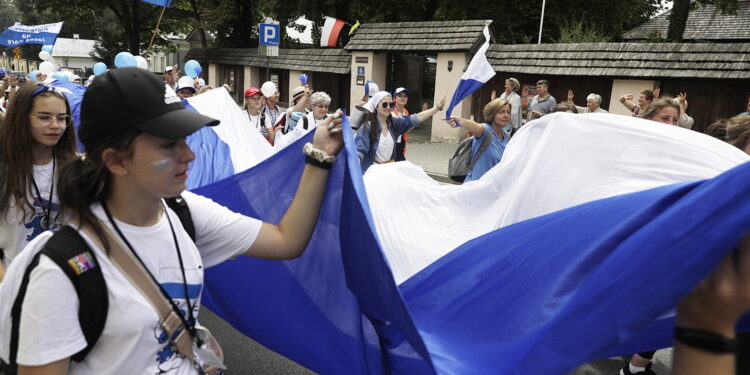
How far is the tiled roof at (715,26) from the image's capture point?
89.1ft

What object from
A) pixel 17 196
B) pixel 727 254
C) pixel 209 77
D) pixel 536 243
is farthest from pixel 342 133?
pixel 209 77

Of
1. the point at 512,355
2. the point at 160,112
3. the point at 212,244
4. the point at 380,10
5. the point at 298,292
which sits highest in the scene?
the point at 380,10

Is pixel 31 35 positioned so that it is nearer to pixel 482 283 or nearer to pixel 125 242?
pixel 125 242

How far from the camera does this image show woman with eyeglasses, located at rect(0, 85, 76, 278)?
2.91 m

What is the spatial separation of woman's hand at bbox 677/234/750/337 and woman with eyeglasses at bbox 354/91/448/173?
5.49 meters

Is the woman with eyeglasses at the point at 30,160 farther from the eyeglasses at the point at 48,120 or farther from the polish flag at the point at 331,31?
the polish flag at the point at 331,31

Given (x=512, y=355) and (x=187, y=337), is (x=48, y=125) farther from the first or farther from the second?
(x=512, y=355)

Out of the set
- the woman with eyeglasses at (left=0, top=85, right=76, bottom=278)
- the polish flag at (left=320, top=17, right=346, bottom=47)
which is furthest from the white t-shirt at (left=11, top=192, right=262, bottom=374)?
the polish flag at (left=320, top=17, right=346, bottom=47)

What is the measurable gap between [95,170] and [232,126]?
14.1 ft

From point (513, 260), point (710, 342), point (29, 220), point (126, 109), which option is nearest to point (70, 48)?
point (29, 220)

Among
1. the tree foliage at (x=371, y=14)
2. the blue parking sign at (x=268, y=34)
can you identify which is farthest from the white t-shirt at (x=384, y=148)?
the tree foliage at (x=371, y=14)

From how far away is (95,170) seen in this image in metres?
1.61

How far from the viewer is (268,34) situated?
14.1 m

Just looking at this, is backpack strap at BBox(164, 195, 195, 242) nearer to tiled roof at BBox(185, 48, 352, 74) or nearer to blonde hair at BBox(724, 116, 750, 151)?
blonde hair at BBox(724, 116, 750, 151)
